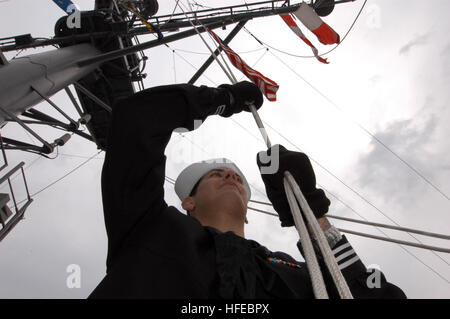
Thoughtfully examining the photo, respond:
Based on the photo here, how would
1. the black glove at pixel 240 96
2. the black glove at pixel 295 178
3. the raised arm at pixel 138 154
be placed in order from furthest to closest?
the black glove at pixel 240 96 → the black glove at pixel 295 178 → the raised arm at pixel 138 154

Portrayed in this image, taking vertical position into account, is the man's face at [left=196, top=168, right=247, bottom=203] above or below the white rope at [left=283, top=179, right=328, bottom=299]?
above

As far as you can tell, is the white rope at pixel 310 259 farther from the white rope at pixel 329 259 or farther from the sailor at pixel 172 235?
the sailor at pixel 172 235

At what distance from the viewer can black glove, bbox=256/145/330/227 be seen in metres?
1.80

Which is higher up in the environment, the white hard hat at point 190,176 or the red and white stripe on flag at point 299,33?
the red and white stripe on flag at point 299,33

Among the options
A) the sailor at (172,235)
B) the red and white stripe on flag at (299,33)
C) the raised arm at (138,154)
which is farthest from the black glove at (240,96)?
the red and white stripe on flag at (299,33)

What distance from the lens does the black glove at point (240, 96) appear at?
2.15 meters

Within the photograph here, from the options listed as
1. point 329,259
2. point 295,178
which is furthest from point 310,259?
point 295,178

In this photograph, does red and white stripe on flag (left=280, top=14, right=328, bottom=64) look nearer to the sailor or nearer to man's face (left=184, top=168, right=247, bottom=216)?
man's face (left=184, top=168, right=247, bottom=216)

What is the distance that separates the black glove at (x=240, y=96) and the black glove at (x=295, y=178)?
497 mm

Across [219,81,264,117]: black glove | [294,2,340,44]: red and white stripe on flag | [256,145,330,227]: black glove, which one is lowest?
[256,145,330,227]: black glove

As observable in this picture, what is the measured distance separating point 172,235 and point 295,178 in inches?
33.1

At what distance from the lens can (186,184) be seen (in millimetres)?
2668

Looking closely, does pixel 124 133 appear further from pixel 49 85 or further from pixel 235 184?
pixel 49 85

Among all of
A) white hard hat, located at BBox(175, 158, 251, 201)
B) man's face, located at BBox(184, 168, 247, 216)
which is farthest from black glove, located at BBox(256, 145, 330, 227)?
white hard hat, located at BBox(175, 158, 251, 201)
